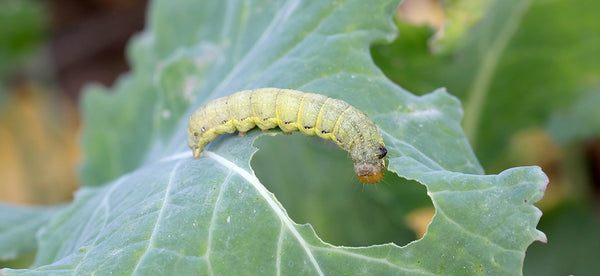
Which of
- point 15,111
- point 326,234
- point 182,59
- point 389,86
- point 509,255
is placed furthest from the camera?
point 15,111

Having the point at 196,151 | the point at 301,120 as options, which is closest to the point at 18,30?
→ the point at 196,151

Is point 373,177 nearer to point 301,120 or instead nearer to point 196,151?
point 301,120

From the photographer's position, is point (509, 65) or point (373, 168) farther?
point (509, 65)

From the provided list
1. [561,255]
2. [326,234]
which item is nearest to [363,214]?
[326,234]

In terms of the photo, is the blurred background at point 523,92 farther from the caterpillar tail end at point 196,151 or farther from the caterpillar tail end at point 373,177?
the caterpillar tail end at point 196,151

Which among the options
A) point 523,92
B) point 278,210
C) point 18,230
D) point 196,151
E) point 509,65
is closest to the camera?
point 278,210

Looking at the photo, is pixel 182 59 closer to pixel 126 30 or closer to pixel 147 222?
pixel 147 222

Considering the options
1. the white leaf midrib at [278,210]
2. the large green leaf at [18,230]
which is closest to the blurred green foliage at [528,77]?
the white leaf midrib at [278,210]

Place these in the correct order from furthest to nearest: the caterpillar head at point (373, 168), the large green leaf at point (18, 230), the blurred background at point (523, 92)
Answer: the blurred background at point (523, 92) < the large green leaf at point (18, 230) < the caterpillar head at point (373, 168)
